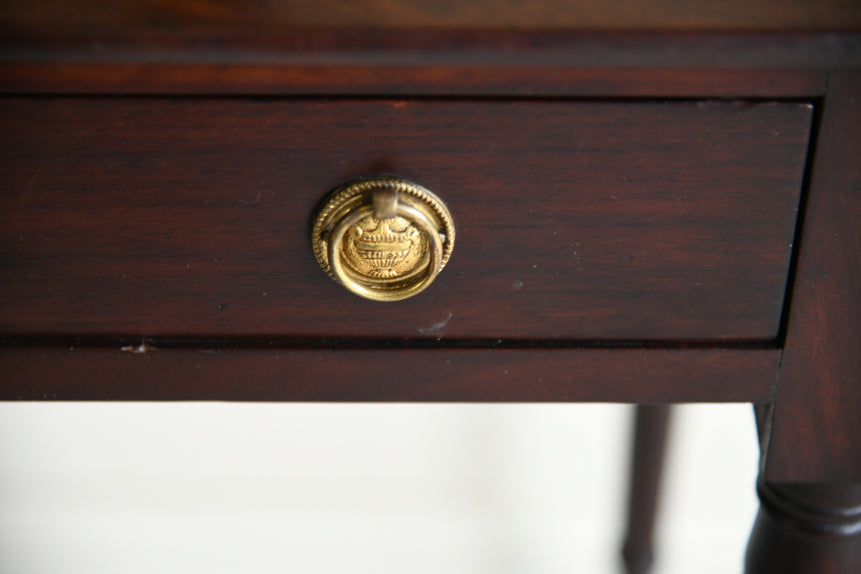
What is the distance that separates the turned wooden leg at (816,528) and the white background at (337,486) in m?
0.41

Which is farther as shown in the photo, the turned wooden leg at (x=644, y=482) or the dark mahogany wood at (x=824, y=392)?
the turned wooden leg at (x=644, y=482)

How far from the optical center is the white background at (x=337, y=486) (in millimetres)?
844

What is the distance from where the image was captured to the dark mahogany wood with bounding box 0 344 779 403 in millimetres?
387

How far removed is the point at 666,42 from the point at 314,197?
0.49 feet

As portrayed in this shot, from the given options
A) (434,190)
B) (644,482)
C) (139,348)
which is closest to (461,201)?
(434,190)

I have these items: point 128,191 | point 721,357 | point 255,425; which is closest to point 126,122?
point 128,191

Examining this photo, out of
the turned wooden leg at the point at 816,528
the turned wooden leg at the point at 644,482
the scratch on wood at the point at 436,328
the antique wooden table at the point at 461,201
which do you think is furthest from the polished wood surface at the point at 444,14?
the turned wooden leg at the point at 644,482

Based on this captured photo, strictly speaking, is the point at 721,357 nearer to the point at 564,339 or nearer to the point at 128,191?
the point at 564,339

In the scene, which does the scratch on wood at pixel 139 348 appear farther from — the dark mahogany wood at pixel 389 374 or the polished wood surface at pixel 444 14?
the polished wood surface at pixel 444 14

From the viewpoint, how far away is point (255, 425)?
2.79 feet

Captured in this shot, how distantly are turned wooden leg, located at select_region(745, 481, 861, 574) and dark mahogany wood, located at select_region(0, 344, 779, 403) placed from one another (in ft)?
0.25

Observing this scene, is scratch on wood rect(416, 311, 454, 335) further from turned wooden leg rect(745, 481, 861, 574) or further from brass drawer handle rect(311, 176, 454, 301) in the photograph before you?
→ turned wooden leg rect(745, 481, 861, 574)

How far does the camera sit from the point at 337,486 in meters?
0.86

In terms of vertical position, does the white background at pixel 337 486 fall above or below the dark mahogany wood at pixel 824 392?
above
